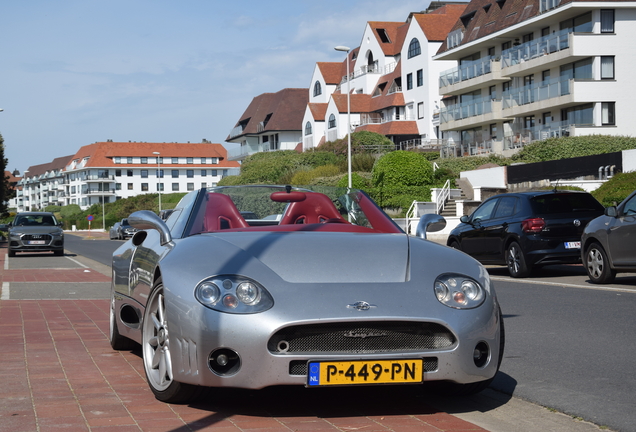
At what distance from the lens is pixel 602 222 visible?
44.2ft

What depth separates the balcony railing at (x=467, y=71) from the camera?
5412 centimetres

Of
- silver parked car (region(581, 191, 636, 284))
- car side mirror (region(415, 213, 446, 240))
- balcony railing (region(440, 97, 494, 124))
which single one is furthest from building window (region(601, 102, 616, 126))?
car side mirror (region(415, 213, 446, 240))

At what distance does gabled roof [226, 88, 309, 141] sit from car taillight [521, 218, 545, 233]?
81.6 m

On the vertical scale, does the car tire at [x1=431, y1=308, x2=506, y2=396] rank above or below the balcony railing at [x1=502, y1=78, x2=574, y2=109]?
below

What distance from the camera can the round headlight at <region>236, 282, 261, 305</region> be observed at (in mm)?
4566

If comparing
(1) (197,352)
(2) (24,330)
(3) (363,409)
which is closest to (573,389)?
(3) (363,409)

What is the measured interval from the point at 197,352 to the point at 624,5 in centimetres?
4510

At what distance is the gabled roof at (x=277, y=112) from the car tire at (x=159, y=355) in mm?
91555

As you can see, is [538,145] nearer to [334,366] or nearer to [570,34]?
[570,34]

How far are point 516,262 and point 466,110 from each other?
41956 millimetres

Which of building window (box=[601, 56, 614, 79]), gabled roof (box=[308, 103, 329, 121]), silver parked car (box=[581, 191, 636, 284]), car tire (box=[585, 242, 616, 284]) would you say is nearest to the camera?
silver parked car (box=[581, 191, 636, 284])

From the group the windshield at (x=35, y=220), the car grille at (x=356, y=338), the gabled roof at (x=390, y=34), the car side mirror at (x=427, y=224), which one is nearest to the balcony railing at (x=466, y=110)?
the gabled roof at (x=390, y=34)

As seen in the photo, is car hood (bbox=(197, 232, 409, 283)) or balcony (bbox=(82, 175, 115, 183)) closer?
car hood (bbox=(197, 232, 409, 283))

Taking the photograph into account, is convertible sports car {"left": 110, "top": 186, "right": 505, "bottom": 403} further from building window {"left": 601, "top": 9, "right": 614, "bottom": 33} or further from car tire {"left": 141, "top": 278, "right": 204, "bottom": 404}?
building window {"left": 601, "top": 9, "right": 614, "bottom": 33}
